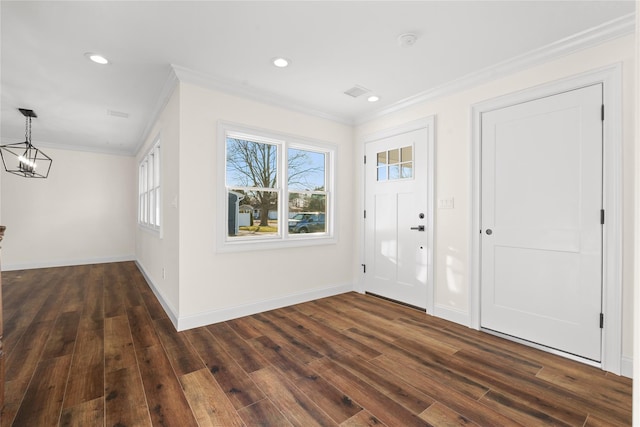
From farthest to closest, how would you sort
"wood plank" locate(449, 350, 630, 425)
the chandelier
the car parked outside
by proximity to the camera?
the chandelier, the car parked outside, "wood plank" locate(449, 350, 630, 425)

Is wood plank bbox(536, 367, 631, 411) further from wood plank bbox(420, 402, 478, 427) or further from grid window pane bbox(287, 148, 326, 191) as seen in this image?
grid window pane bbox(287, 148, 326, 191)

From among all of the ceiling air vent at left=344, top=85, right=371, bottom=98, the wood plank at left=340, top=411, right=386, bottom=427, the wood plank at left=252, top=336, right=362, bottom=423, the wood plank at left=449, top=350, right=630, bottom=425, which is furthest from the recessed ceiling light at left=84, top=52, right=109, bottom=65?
the wood plank at left=449, top=350, right=630, bottom=425

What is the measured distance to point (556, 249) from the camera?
2486 mm

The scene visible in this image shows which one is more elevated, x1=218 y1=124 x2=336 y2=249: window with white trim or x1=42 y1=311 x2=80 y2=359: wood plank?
x1=218 y1=124 x2=336 y2=249: window with white trim

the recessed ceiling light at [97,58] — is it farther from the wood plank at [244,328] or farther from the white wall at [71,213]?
the white wall at [71,213]

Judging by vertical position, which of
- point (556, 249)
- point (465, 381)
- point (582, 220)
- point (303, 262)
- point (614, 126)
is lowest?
point (465, 381)

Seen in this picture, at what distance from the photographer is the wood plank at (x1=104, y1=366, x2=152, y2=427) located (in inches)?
65.2

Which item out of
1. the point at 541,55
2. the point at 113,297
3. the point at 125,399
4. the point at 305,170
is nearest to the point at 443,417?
the point at 125,399

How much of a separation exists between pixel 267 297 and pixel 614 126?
3.60 m

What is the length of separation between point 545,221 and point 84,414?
3662 mm

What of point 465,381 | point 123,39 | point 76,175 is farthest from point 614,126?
point 76,175

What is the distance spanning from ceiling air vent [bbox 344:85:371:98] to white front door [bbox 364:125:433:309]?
753 millimetres

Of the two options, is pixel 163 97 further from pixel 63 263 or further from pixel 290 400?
pixel 63 263

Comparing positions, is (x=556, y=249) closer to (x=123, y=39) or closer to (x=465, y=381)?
(x=465, y=381)
